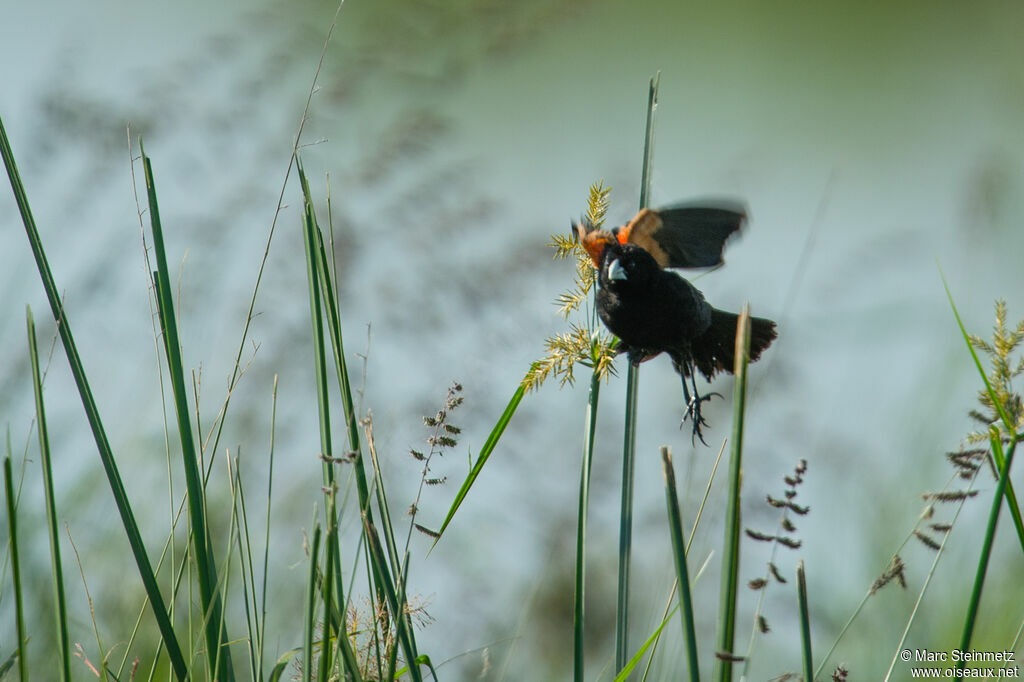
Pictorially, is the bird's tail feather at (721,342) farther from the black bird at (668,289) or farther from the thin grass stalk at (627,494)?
the thin grass stalk at (627,494)

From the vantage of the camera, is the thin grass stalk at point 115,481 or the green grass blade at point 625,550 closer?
the thin grass stalk at point 115,481

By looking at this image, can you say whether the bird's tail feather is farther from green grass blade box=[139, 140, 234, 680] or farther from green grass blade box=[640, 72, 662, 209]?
green grass blade box=[139, 140, 234, 680]

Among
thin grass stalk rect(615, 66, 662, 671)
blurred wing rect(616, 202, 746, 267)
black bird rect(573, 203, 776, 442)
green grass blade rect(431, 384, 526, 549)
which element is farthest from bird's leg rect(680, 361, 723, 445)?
green grass blade rect(431, 384, 526, 549)

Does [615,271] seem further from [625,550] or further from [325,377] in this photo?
→ [325,377]

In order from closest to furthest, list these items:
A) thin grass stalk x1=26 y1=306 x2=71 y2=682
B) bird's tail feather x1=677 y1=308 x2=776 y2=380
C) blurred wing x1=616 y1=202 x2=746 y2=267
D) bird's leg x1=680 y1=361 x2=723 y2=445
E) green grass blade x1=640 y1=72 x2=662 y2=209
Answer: thin grass stalk x1=26 y1=306 x2=71 y2=682, green grass blade x1=640 y1=72 x2=662 y2=209, blurred wing x1=616 y1=202 x2=746 y2=267, bird's leg x1=680 y1=361 x2=723 y2=445, bird's tail feather x1=677 y1=308 x2=776 y2=380

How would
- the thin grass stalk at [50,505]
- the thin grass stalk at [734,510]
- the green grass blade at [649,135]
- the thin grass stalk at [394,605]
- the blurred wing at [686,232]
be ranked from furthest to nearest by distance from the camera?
the blurred wing at [686,232]
the green grass blade at [649,135]
the thin grass stalk at [394,605]
the thin grass stalk at [50,505]
the thin grass stalk at [734,510]

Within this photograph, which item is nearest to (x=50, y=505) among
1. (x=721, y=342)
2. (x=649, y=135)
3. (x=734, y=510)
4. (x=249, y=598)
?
(x=249, y=598)

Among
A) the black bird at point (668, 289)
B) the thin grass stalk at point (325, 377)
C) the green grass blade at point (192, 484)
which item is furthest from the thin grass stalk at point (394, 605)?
the black bird at point (668, 289)

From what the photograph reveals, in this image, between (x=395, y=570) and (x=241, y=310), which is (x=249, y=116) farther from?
(x=395, y=570)
